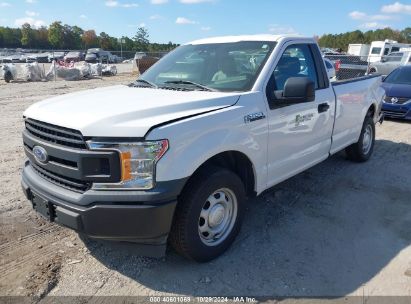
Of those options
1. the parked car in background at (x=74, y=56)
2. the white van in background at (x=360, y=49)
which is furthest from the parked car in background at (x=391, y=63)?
the parked car in background at (x=74, y=56)

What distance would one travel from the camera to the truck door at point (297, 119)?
12.7 ft

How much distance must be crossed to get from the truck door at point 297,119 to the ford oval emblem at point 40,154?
2039 mm

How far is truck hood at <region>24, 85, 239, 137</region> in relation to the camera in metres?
2.79

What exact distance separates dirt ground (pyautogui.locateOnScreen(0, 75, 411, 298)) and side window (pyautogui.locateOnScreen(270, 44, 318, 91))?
1526mm

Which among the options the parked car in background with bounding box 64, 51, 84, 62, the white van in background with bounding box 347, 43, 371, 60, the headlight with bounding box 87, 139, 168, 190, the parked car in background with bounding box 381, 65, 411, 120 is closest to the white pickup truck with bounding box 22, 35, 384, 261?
the headlight with bounding box 87, 139, 168, 190

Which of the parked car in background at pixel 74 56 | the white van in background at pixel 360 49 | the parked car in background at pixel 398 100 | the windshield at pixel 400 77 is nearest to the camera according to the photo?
the parked car in background at pixel 398 100

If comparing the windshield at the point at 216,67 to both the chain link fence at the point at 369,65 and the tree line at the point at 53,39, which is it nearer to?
the chain link fence at the point at 369,65

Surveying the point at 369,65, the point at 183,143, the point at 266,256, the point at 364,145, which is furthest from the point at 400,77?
the point at 183,143

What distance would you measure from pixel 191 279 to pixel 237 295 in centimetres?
43

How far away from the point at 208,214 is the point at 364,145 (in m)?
4.18

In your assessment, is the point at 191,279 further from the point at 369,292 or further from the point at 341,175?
the point at 341,175

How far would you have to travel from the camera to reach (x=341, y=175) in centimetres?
587

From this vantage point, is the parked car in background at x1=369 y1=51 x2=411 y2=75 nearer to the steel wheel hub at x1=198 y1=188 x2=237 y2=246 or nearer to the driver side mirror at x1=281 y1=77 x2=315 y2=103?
the driver side mirror at x1=281 y1=77 x2=315 y2=103

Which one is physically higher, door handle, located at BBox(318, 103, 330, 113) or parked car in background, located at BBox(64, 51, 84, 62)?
door handle, located at BBox(318, 103, 330, 113)
